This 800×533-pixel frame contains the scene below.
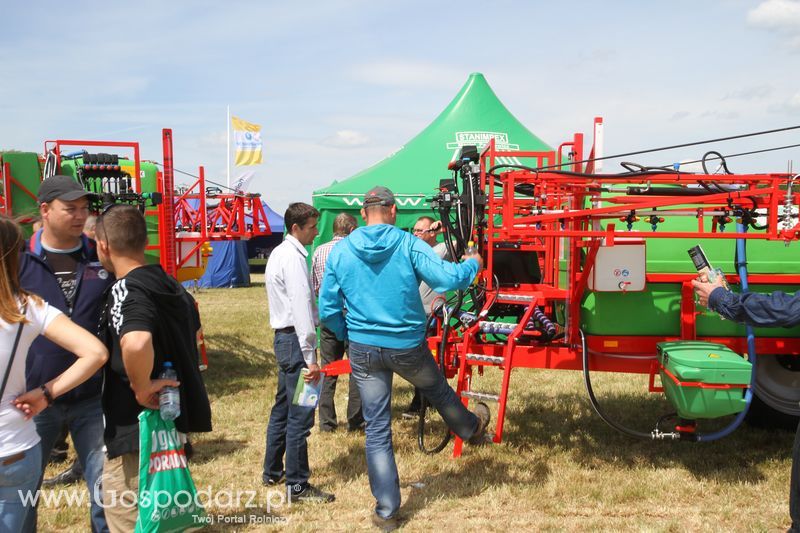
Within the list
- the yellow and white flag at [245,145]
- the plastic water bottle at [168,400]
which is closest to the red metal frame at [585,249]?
the plastic water bottle at [168,400]

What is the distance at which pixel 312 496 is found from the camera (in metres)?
4.14

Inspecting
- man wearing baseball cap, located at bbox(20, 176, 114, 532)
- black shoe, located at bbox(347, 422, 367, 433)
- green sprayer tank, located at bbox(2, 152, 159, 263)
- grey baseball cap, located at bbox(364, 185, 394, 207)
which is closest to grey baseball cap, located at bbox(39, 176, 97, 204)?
man wearing baseball cap, located at bbox(20, 176, 114, 532)

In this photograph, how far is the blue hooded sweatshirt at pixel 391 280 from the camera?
12.0ft

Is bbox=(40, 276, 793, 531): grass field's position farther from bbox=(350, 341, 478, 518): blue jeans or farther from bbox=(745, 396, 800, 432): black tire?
bbox=(350, 341, 478, 518): blue jeans

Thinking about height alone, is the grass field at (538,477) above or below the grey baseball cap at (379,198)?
below

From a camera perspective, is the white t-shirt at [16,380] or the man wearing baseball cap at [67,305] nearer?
the white t-shirt at [16,380]

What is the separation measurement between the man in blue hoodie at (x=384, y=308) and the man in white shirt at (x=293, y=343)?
0.99 ft

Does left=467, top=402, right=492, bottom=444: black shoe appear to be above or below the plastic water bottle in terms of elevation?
below

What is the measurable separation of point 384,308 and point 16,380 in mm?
1847

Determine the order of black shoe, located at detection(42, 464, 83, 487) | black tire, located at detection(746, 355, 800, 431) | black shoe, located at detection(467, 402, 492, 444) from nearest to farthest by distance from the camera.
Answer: black shoe, located at detection(42, 464, 83, 487) → black tire, located at detection(746, 355, 800, 431) → black shoe, located at detection(467, 402, 492, 444)

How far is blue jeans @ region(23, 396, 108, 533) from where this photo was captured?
9.36ft

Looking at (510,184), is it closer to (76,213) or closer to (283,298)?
(283,298)

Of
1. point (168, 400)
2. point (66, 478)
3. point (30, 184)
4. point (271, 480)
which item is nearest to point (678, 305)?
point (271, 480)

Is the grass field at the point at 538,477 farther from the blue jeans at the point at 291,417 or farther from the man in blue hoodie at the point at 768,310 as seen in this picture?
the man in blue hoodie at the point at 768,310
